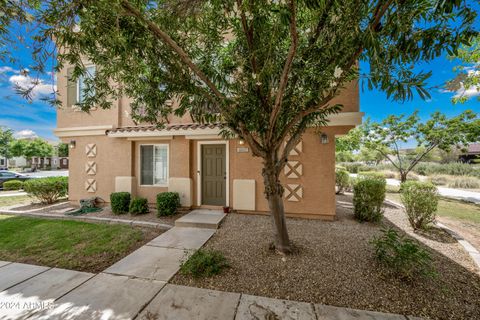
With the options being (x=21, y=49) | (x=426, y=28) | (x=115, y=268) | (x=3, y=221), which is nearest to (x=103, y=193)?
(x=3, y=221)

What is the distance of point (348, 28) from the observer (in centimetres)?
267

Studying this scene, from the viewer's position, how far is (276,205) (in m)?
4.12

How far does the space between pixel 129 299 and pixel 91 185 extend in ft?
26.2

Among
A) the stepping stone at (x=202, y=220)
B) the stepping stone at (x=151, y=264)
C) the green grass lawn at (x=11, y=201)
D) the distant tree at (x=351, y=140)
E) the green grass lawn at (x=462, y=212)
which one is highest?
the distant tree at (x=351, y=140)

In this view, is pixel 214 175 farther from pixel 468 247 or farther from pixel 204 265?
pixel 468 247

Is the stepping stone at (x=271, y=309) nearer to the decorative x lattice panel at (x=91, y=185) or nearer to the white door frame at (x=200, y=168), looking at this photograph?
the white door frame at (x=200, y=168)

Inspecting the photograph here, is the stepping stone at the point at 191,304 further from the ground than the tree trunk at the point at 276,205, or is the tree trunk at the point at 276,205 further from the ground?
the tree trunk at the point at 276,205

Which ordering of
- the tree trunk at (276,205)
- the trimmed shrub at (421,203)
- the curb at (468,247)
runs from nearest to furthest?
1. the tree trunk at (276,205)
2. the curb at (468,247)
3. the trimmed shrub at (421,203)

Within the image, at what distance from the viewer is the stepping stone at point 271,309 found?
264 centimetres

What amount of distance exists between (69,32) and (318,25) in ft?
13.1

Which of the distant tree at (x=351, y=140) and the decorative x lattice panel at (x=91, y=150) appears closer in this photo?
the decorative x lattice panel at (x=91, y=150)

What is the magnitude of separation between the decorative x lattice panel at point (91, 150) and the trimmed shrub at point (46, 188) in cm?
251

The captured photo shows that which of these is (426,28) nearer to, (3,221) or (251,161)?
(251,161)

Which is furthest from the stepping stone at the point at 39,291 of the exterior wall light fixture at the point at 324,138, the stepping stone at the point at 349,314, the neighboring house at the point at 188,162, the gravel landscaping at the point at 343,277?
the exterior wall light fixture at the point at 324,138
